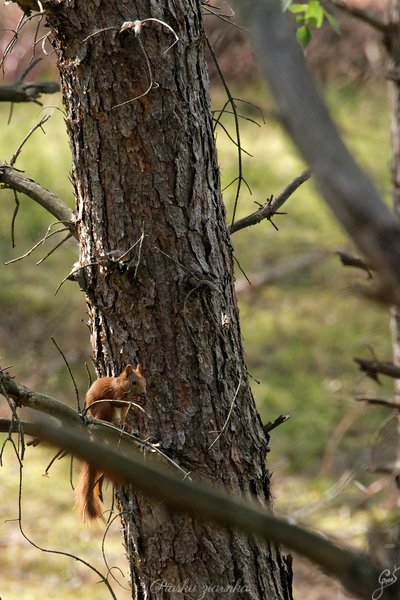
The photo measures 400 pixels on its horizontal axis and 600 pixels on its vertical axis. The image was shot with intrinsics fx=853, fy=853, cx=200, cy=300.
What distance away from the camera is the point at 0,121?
8.61 meters

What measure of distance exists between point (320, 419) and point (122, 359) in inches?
161

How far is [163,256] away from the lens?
1886 millimetres

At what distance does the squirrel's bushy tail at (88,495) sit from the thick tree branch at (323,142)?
1.53 metres

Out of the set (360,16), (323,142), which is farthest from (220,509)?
(360,16)

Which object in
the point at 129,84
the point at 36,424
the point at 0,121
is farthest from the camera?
the point at 0,121

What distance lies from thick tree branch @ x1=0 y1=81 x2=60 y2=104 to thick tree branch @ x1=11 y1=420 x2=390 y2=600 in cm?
178

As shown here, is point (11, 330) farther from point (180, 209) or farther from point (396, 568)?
point (396, 568)

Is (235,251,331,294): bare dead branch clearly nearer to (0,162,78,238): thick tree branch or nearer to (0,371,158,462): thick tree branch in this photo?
(0,162,78,238): thick tree branch

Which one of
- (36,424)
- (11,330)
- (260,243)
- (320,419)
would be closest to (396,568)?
(36,424)

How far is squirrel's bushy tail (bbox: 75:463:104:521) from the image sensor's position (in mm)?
2029

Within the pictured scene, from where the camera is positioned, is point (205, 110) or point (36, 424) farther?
point (205, 110)

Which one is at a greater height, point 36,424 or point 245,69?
point 245,69

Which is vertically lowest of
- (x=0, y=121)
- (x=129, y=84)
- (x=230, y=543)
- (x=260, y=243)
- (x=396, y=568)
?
(x=396, y=568)
